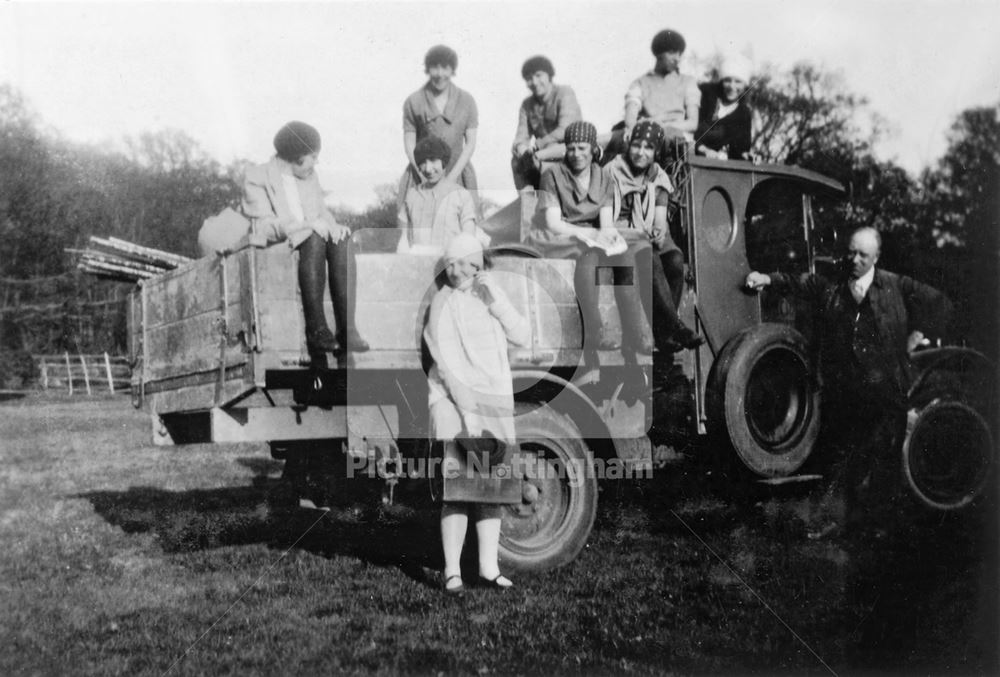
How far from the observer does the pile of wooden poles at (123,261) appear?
6.19 m

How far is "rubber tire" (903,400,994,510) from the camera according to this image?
6211 mm

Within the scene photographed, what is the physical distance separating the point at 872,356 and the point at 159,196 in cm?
2579

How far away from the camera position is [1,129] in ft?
83.8

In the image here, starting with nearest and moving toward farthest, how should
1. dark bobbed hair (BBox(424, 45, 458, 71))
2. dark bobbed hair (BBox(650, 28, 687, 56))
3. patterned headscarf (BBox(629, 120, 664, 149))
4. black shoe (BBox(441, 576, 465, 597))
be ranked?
black shoe (BBox(441, 576, 465, 597)) → patterned headscarf (BBox(629, 120, 664, 149)) → dark bobbed hair (BBox(424, 45, 458, 71)) → dark bobbed hair (BBox(650, 28, 687, 56))

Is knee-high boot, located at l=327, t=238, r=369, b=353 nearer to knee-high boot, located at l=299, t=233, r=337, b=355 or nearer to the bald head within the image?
knee-high boot, located at l=299, t=233, r=337, b=355

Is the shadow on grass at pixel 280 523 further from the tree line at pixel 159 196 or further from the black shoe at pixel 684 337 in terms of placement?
the tree line at pixel 159 196

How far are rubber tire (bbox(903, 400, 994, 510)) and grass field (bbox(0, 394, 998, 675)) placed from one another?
0.55 ft

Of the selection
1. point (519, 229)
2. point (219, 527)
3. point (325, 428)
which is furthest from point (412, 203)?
point (219, 527)

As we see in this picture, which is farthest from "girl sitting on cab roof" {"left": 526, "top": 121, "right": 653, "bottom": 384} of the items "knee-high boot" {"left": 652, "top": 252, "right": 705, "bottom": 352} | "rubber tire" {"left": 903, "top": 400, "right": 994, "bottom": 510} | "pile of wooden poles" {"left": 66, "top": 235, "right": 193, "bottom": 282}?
"pile of wooden poles" {"left": 66, "top": 235, "right": 193, "bottom": 282}

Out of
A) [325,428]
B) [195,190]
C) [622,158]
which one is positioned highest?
[195,190]

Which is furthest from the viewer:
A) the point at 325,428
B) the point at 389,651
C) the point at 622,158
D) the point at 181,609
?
the point at 622,158

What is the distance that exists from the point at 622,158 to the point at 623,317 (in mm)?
1233

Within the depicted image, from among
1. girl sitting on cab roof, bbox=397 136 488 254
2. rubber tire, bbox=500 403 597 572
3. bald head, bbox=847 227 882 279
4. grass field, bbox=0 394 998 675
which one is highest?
girl sitting on cab roof, bbox=397 136 488 254

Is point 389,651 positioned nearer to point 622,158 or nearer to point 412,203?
point 412,203
